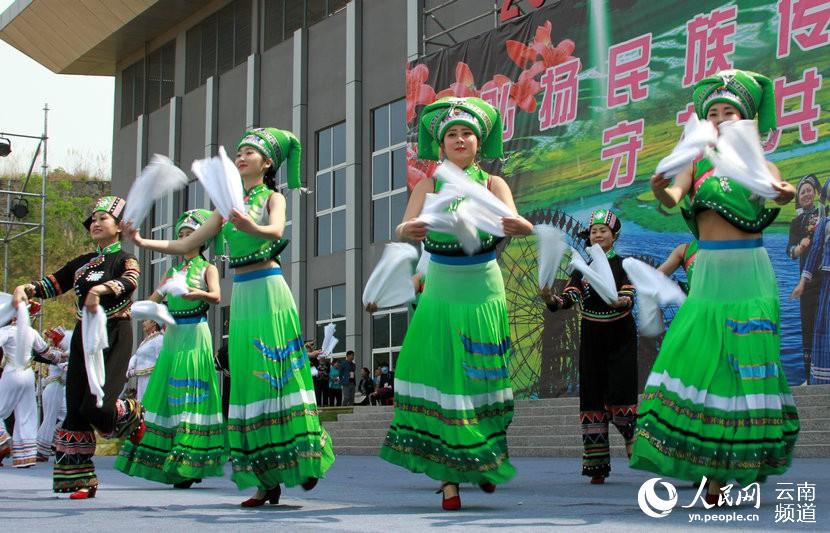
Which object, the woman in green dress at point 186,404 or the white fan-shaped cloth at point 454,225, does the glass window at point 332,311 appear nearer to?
the woman in green dress at point 186,404

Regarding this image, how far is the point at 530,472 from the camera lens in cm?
980

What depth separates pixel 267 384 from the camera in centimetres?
609

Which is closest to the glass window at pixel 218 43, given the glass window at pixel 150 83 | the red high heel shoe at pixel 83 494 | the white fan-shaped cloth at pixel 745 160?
the glass window at pixel 150 83

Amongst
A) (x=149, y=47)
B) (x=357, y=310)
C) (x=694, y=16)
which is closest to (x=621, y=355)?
(x=694, y=16)

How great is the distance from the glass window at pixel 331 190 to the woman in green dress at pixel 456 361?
20692mm

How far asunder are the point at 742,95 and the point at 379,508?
9.20 feet

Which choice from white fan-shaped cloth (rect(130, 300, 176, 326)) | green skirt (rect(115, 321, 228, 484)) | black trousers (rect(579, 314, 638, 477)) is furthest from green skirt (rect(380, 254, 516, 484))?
black trousers (rect(579, 314, 638, 477))

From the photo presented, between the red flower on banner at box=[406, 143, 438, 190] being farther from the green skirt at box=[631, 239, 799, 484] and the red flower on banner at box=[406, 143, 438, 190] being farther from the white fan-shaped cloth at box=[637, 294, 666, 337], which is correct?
the green skirt at box=[631, 239, 799, 484]

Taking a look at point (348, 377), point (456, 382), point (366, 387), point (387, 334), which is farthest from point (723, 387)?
point (387, 334)

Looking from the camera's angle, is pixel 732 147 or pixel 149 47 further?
pixel 149 47

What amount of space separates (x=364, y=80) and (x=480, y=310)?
68.2 feet

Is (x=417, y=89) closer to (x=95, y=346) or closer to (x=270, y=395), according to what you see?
(x=95, y=346)

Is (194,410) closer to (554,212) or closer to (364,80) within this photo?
(554,212)

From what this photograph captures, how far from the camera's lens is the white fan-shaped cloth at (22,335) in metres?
6.71
